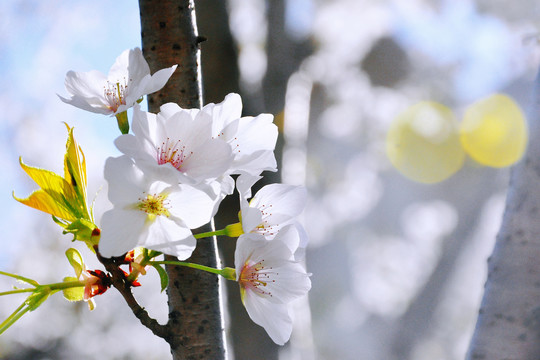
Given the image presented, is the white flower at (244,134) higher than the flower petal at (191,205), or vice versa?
the white flower at (244,134)

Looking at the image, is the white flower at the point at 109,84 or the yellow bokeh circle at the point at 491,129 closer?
the white flower at the point at 109,84

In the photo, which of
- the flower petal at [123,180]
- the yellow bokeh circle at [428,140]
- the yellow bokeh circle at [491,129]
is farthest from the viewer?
the yellow bokeh circle at [428,140]

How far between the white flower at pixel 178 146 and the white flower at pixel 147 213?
10mm

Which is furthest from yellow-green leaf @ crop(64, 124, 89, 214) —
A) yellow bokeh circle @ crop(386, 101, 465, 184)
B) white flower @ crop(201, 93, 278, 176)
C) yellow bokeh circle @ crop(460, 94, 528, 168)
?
yellow bokeh circle @ crop(386, 101, 465, 184)

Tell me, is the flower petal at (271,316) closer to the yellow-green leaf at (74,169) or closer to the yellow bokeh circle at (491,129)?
the yellow-green leaf at (74,169)

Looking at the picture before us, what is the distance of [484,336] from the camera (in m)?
0.76

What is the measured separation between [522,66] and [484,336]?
2743mm

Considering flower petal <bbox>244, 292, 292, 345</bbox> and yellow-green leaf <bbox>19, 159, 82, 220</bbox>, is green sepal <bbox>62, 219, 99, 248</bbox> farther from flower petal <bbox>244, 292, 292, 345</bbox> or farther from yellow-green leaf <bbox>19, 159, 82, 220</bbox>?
flower petal <bbox>244, 292, 292, 345</bbox>

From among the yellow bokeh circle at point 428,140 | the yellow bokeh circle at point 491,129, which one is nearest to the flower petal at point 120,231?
the yellow bokeh circle at point 491,129

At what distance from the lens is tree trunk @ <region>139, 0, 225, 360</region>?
0.46 m

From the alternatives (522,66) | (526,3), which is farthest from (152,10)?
(526,3)

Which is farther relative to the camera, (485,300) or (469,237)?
(469,237)

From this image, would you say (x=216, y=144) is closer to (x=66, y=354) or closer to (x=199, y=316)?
(x=199, y=316)

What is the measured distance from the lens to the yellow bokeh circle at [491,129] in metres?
3.04
